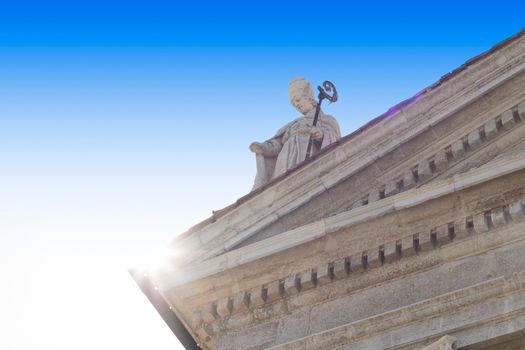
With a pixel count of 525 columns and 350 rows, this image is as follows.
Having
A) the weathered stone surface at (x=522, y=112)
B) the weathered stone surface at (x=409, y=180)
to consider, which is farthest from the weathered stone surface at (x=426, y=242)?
the weathered stone surface at (x=522, y=112)

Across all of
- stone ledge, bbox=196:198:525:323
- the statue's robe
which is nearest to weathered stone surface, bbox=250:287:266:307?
stone ledge, bbox=196:198:525:323

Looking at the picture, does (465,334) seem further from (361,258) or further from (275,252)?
(275,252)

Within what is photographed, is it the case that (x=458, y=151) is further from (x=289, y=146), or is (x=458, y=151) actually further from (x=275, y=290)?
(x=289, y=146)

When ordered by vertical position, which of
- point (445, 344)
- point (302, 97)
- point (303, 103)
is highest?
point (302, 97)

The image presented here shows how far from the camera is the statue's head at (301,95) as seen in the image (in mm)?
15719

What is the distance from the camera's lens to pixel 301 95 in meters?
15.9

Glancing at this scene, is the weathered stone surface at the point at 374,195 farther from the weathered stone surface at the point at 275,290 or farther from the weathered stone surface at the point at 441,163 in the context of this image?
the weathered stone surface at the point at 275,290

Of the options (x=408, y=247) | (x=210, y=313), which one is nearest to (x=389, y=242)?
(x=408, y=247)

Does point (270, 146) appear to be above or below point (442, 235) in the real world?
above

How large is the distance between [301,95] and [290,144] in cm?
163

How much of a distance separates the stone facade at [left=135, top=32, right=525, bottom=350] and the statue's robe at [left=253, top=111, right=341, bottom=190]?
6.46 ft

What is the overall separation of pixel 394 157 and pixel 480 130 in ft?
3.19

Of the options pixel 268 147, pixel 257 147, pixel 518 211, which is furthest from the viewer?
pixel 268 147

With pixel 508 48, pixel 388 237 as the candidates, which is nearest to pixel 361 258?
pixel 388 237
